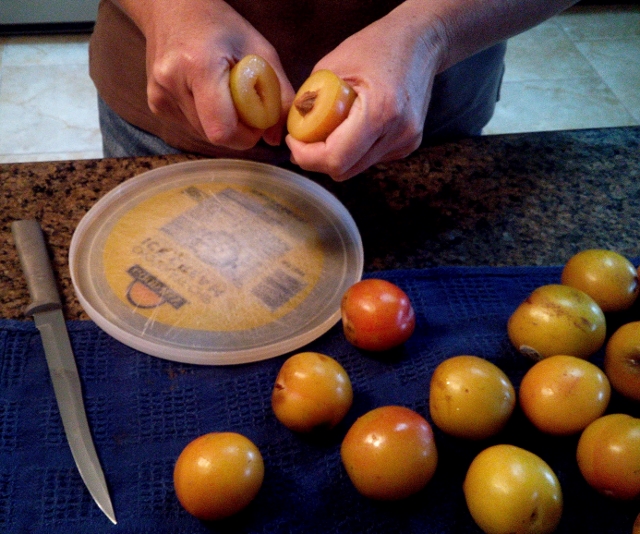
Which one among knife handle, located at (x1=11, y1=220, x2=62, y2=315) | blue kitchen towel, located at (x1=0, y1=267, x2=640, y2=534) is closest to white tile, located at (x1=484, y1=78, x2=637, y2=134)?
blue kitchen towel, located at (x1=0, y1=267, x2=640, y2=534)

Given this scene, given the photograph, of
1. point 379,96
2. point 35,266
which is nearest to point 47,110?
point 35,266

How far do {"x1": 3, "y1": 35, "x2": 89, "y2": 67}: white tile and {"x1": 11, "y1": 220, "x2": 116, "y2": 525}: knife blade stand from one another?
85.0 inches

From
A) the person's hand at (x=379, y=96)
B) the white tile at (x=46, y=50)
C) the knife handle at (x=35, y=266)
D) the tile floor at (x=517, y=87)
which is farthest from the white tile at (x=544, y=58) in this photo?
the knife handle at (x=35, y=266)

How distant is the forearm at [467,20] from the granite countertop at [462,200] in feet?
0.67

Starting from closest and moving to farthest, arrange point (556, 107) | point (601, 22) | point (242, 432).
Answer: point (242, 432) < point (556, 107) < point (601, 22)

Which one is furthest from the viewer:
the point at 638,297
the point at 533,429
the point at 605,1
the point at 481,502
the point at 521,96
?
the point at 605,1

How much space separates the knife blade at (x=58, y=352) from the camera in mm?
671

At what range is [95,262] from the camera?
0.89 metres

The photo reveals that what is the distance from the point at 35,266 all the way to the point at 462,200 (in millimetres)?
649

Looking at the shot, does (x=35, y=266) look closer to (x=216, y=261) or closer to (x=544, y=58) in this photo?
(x=216, y=261)

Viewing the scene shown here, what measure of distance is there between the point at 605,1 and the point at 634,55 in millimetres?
464

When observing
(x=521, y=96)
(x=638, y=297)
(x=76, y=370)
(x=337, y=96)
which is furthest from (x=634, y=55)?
(x=76, y=370)

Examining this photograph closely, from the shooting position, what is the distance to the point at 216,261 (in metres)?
0.91

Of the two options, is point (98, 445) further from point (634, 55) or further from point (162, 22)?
point (634, 55)
